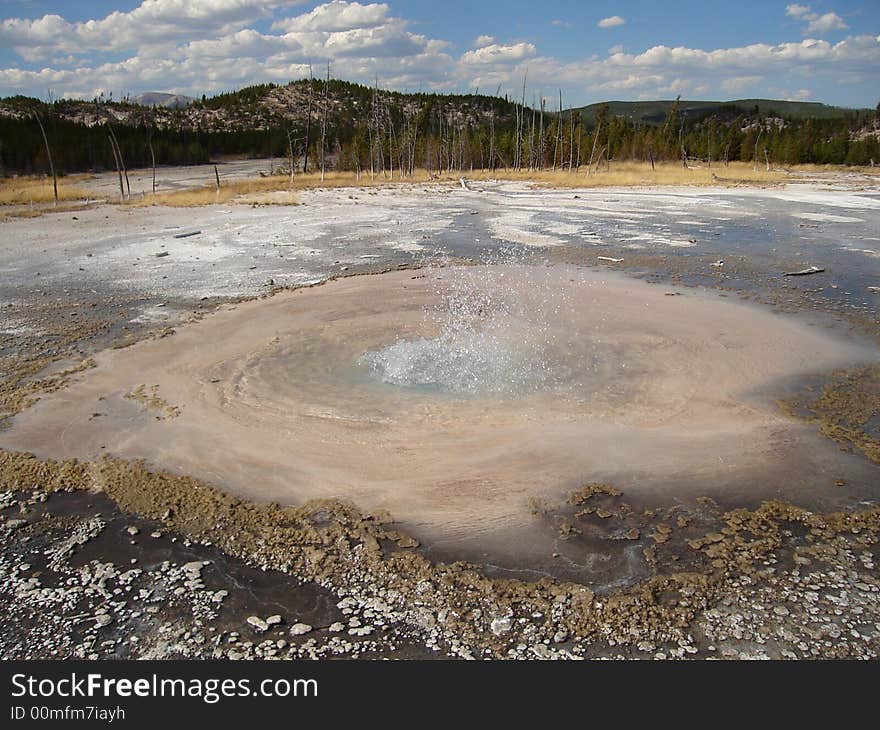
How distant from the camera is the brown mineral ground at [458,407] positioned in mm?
5547

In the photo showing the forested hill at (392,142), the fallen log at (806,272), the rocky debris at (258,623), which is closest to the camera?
the rocky debris at (258,623)

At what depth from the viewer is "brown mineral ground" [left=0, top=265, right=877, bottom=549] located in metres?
5.55

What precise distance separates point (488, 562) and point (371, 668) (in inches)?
49.6

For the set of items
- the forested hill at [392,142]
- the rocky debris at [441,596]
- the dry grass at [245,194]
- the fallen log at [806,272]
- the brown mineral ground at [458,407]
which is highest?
the forested hill at [392,142]

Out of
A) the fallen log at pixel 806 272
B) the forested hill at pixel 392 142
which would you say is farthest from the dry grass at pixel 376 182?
the fallen log at pixel 806 272

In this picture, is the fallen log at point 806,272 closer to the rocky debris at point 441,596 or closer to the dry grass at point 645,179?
the rocky debris at point 441,596

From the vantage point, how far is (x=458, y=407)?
6.86m

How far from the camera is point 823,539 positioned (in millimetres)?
4742

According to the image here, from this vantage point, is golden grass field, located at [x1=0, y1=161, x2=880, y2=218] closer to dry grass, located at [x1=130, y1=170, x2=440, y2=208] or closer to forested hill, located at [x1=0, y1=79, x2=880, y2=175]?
dry grass, located at [x1=130, y1=170, x2=440, y2=208]

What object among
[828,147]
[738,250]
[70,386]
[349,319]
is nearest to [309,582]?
[70,386]

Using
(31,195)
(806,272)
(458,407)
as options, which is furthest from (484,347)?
(31,195)

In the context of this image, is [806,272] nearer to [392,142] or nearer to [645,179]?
[645,179]

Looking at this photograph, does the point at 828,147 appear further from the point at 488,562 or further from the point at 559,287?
the point at 488,562

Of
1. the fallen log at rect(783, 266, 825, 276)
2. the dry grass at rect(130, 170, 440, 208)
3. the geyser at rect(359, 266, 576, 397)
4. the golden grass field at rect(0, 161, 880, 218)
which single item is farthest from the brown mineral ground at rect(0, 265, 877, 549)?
the golden grass field at rect(0, 161, 880, 218)
